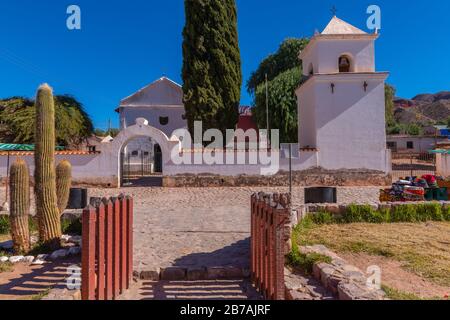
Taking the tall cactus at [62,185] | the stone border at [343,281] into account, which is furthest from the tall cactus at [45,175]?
the stone border at [343,281]

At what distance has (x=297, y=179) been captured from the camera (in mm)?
16938

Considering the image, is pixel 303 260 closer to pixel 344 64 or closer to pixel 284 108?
pixel 344 64

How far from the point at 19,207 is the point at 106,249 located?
349 centimetres

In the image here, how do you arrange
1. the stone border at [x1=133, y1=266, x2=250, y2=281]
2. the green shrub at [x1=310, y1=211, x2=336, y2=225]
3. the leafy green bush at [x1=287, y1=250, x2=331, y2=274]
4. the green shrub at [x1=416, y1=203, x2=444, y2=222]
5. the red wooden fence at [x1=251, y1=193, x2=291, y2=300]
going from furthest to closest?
the green shrub at [x1=416, y1=203, x2=444, y2=222]
the green shrub at [x1=310, y1=211, x2=336, y2=225]
the stone border at [x1=133, y1=266, x2=250, y2=281]
the leafy green bush at [x1=287, y1=250, x2=331, y2=274]
the red wooden fence at [x1=251, y1=193, x2=291, y2=300]

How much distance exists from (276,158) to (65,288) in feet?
45.1

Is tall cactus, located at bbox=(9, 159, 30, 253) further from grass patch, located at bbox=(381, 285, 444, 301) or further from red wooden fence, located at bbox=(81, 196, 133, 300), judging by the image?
grass patch, located at bbox=(381, 285, 444, 301)

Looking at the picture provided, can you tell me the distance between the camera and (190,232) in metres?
7.81

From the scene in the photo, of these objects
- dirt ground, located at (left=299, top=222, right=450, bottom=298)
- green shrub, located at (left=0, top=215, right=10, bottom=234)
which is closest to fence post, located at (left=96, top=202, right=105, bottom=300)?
dirt ground, located at (left=299, top=222, right=450, bottom=298)

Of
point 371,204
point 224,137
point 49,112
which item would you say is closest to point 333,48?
point 224,137

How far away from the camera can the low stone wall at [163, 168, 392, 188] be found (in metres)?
16.8

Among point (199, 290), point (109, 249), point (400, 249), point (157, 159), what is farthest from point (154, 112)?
point (109, 249)

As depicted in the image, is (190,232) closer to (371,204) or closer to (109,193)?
(371,204)

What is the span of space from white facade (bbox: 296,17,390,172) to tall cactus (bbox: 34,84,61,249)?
12.6 meters

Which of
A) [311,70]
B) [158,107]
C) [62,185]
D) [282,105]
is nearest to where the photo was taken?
[62,185]
